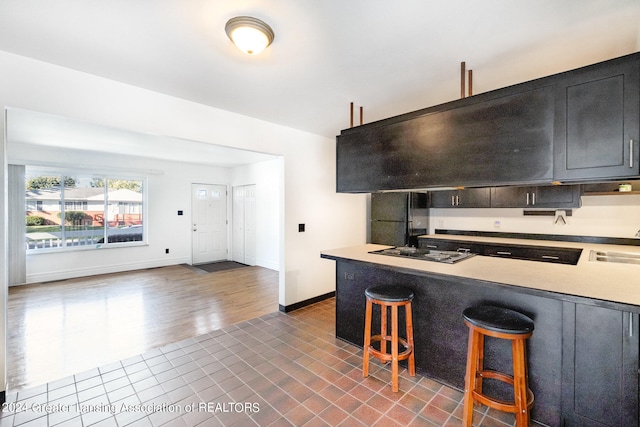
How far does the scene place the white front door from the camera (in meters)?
6.94

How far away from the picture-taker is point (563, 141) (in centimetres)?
173

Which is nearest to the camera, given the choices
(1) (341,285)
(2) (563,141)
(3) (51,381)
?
(2) (563,141)

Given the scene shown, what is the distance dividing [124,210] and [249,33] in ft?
19.8

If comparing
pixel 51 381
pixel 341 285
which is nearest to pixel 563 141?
pixel 341 285

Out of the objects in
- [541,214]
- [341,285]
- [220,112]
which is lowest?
[341,285]

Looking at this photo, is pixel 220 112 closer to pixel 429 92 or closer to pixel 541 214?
pixel 429 92

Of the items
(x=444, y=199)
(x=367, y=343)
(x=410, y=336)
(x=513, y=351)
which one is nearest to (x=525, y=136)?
(x=513, y=351)

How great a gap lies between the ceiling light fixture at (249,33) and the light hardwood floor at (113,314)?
296 cm

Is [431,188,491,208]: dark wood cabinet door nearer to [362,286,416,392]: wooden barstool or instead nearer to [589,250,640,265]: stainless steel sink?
[589,250,640,265]: stainless steel sink

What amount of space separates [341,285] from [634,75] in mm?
2592

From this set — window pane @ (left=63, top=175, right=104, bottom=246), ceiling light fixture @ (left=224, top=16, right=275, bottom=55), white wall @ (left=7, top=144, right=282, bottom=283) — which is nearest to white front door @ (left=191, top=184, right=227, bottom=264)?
white wall @ (left=7, top=144, right=282, bottom=283)

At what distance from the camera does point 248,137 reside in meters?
3.38

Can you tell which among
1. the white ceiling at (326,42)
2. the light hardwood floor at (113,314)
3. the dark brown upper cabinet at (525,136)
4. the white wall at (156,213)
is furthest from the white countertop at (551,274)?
the white wall at (156,213)

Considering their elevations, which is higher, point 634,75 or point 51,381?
point 634,75
